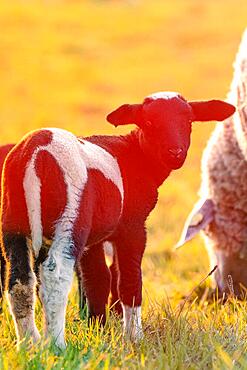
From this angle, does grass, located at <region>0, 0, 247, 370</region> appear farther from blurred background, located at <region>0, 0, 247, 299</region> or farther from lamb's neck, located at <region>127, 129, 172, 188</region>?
lamb's neck, located at <region>127, 129, 172, 188</region>

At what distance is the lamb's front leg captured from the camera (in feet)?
15.0

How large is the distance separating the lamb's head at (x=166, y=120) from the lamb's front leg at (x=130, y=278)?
0.37 metres

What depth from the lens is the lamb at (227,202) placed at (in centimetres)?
690

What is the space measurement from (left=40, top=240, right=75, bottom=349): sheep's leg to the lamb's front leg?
21.1 inches

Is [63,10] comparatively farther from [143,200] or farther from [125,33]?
[143,200]

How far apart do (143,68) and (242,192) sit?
20579 mm

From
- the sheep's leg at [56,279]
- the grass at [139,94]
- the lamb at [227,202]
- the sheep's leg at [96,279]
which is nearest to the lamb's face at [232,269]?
the lamb at [227,202]

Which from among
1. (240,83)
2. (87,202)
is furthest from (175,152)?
(240,83)

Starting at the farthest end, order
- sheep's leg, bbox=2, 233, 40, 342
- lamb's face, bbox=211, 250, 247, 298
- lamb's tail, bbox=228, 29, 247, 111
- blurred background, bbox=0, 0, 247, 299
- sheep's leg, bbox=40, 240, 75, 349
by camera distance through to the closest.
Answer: blurred background, bbox=0, 0, 247, 299 < lamb's face, bbox=211, 250, 247, 298 < lamb's tail, bbox=228, 29, 247, 111 < sheep's leg, bbox=2, 233, 40, 342 < sheep's leg, bbox=40, 240, 75, 349

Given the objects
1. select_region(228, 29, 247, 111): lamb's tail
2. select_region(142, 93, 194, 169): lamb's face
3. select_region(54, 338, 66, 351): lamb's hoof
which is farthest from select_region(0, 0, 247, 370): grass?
select_region(228, 29, 247, 111): lamb's tail

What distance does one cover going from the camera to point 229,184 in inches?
274

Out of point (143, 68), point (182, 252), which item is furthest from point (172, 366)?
point (143, 68)

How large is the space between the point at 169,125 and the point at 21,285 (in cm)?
94

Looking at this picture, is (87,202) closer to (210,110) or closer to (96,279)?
(96,279)
